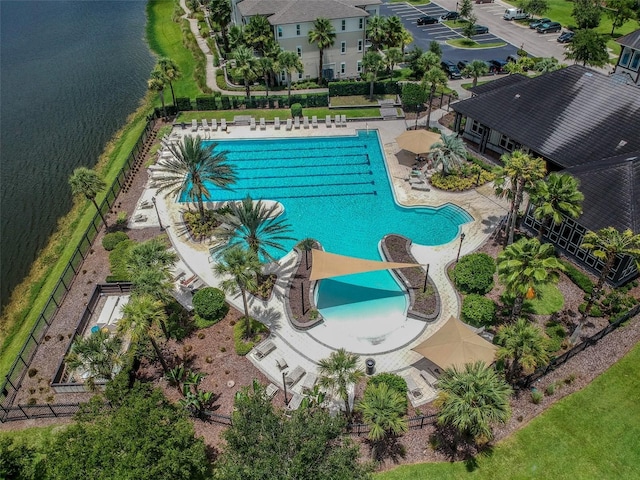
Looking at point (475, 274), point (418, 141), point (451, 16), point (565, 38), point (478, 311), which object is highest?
point (451, 16)

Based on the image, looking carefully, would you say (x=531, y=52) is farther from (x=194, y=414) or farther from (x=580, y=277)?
(x=194, y=414)

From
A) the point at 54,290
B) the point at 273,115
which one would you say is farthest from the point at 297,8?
the point at 54,290

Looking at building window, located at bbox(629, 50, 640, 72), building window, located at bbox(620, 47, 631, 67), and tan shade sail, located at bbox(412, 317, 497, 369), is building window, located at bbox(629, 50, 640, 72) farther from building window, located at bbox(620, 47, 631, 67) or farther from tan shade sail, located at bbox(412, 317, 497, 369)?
tan shade sail, located at bbox(412, 317, 497, 369)

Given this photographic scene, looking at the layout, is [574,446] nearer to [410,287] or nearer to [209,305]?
[410,287]

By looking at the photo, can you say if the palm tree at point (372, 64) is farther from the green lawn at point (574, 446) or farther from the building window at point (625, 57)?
the green lawn at point (574, 446)

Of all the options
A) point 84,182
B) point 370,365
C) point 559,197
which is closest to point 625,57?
point 559,197

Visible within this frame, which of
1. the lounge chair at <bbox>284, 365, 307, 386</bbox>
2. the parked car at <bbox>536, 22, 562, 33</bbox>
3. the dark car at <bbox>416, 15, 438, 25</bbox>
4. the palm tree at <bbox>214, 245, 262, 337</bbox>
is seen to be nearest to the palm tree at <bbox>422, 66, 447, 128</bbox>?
the palm tree at <bbox>214, 245, 262, 337</bbox>
